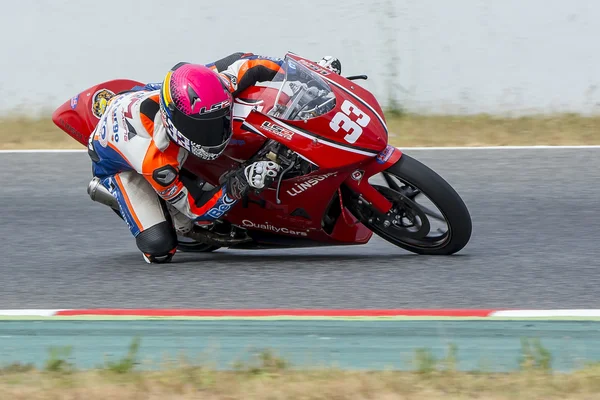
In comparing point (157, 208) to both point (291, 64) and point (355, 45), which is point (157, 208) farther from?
point (355, 45)

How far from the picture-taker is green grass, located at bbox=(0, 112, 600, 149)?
29.1 feet

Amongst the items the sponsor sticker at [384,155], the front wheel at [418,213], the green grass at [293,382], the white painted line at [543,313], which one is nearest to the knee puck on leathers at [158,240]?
the front wheel at [418,213]

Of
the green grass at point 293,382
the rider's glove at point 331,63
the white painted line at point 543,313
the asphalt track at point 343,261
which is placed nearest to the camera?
the green grass at point 293,382

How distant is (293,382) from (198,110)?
1.84 metres

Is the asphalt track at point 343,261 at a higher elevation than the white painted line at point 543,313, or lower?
lower

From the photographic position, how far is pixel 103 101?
6.33 meters

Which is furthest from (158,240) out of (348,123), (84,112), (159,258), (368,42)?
(368,42)

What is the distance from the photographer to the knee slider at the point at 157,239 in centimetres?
591

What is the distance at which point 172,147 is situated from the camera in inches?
221

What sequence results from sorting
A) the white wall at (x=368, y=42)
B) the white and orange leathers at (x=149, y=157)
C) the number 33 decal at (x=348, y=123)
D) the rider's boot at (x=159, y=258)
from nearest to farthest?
the number 33 decal at (x=348, y=123)
the white and orange leathers at (x=149, y=157)
the rider's boot at (x=159, y=258)
the white wall at (x=368, y=42)

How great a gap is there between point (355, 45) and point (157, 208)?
11.8 ft

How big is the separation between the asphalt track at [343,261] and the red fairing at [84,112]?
2.51ft

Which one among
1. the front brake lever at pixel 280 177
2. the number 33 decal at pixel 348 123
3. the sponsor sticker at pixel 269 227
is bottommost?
the sponsor sticker at pixel 269 227

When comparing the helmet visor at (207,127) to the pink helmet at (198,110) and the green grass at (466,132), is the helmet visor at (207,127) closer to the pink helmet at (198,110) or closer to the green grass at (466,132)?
the pink helmet at (198,110)
